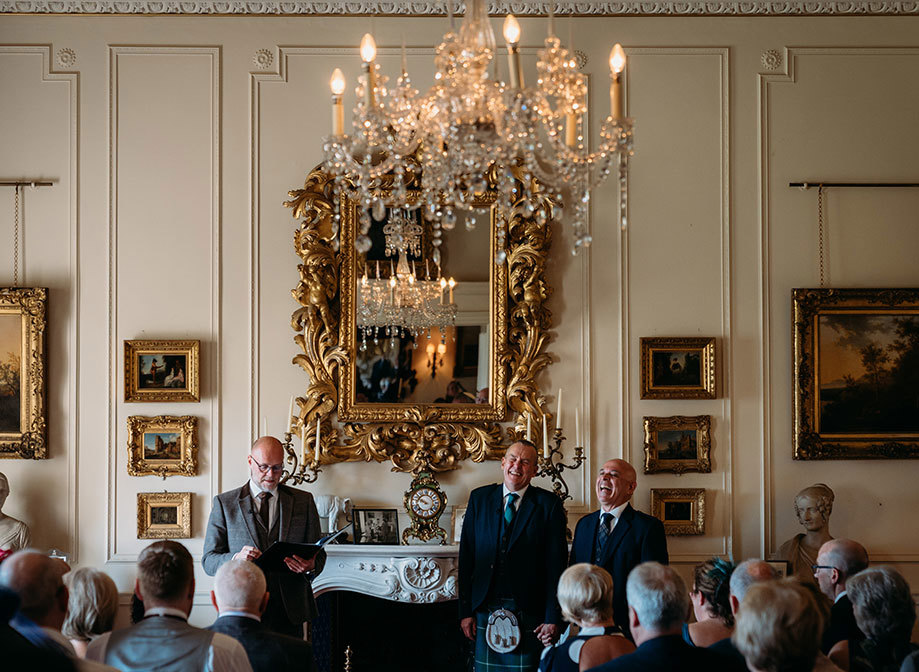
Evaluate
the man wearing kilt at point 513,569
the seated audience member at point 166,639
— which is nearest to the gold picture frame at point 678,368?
the man wearing kilt at point 513,569

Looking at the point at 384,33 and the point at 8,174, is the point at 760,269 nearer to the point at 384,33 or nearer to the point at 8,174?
the point at 384,33

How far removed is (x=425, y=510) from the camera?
5605 mm

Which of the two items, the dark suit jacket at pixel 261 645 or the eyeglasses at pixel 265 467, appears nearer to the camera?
the dark suit jacket at pixel 261 645

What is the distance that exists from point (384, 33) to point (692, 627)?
13.8ft

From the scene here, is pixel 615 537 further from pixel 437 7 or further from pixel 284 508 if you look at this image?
pixel 437 7

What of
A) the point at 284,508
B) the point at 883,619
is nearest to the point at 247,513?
the point at 284,508

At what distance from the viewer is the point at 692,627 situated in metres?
3.37

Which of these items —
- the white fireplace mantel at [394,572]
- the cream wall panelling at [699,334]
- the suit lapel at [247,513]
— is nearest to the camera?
the suit lapel at [247,513]

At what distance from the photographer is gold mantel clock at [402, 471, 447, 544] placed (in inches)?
221

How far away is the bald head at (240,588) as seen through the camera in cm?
312

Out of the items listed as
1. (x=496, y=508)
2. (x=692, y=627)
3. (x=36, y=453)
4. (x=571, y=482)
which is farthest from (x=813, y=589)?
(x=36, y=453)

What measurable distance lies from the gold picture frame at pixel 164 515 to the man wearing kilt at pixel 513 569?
6.27ft

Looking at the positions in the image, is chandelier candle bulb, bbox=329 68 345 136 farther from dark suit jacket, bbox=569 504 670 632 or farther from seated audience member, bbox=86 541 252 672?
dark suit jacket, bbox=569 504 670 632

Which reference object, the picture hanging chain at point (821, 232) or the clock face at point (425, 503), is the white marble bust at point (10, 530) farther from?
the picture hanging chain at point (821, 232)
